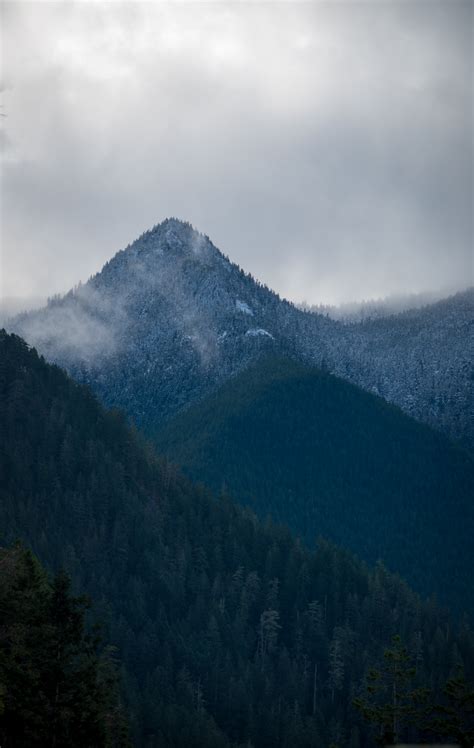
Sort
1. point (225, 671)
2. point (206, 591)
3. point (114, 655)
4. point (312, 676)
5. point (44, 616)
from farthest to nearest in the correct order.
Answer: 1. point (206, 591)
2. point (312, 676)
3. point (225, 671)
4. point (114, 655)
5. point (44, 616)

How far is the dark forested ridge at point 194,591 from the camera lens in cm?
12600

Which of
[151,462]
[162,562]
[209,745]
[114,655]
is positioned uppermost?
[151,462]

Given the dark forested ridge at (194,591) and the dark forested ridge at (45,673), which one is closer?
the dark forested ridge at (45,673)

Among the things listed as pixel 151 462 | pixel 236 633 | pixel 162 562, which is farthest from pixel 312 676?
pixel 151 462

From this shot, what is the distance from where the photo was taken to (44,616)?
61406mm

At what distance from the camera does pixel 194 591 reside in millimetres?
156125

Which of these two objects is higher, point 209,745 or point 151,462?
point 151,462

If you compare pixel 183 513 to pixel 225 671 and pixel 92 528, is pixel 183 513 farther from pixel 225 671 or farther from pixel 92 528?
pixel 225 671

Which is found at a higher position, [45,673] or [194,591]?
[45,673]

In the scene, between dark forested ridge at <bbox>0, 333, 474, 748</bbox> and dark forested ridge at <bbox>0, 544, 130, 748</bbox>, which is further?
dark forested ridge at <bbox>0, 333, 474, 748</bbox>

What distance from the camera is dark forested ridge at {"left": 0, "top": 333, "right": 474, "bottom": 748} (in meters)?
126

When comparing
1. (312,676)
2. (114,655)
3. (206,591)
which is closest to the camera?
(114,655)

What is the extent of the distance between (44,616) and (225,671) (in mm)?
77945

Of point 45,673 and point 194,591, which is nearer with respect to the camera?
point 45,673
